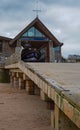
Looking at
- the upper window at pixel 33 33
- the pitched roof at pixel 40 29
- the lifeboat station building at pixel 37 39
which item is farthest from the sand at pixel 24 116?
the upper window at pixel 33 33

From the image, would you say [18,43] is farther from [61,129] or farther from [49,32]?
[61,129]

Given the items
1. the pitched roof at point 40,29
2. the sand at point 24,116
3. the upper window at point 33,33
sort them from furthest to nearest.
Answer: the upper window at point 33,33, the pitched roof at point 40,29, the sand at point 24,116

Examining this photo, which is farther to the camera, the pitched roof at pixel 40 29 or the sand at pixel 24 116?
the pitched roof at pixel 40 29

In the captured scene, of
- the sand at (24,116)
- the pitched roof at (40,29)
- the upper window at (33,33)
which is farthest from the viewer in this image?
the upper window at (33,33)

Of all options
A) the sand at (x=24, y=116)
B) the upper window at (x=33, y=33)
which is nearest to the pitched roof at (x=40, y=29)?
the upper window at (x=33, y=33)

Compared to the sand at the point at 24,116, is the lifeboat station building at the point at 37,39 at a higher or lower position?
higher

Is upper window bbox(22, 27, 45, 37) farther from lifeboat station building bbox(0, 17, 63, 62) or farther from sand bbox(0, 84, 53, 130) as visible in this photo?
sand bbox(0, 84, 53, 130)

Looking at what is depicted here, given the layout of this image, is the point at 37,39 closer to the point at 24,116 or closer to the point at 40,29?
the point at 40,29

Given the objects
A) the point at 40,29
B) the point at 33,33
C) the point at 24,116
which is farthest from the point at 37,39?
the point at 24,116

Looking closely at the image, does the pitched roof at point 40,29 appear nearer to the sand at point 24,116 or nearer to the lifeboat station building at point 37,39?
the lifeboat station building at point 37,39

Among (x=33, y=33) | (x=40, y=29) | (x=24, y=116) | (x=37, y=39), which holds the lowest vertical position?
(x=24, y=116)

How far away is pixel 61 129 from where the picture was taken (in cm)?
693

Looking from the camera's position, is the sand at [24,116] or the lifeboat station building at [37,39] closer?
the sand at [24,116]

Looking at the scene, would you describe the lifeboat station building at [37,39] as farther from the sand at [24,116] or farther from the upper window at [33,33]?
the sand at [24,116]
